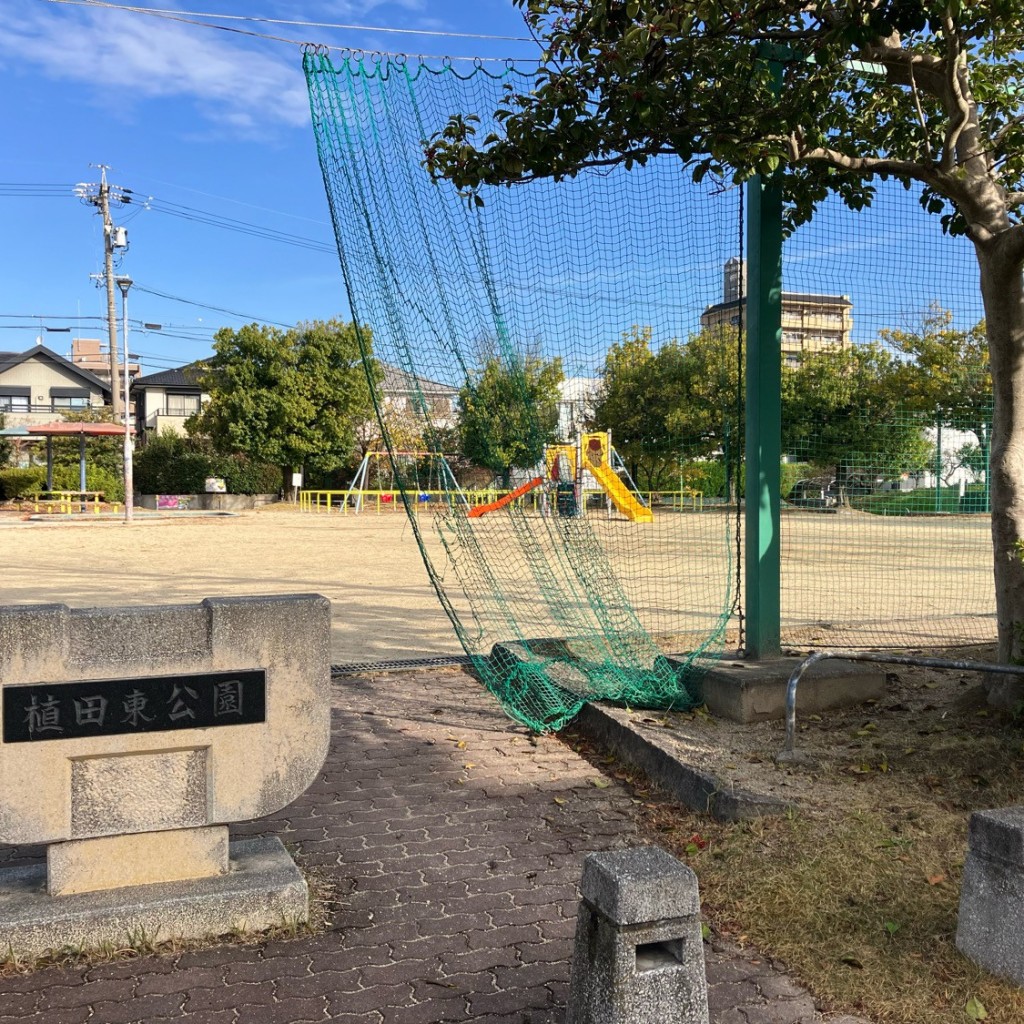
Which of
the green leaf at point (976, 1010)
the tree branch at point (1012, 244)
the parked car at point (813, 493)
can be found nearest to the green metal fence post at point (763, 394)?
the tree branch at point (1012, 244)

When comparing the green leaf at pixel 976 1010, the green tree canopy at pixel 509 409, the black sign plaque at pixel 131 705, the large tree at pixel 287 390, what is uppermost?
the large tree at pixel 287 390

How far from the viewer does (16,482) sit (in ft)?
108

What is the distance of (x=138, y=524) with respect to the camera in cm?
2400

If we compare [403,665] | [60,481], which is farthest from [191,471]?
[403,665]

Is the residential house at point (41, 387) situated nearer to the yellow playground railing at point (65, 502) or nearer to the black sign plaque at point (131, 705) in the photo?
the yellow playground railing at point (65, 502)

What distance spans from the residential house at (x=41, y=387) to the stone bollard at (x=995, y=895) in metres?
47.0

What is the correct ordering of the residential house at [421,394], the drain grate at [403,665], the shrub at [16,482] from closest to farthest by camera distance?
1. the residential house at [421,394]
2. the drain grate at [403,665]
3. the shrub at [16,482]

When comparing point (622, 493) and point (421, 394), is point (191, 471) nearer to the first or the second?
point (622, 493)

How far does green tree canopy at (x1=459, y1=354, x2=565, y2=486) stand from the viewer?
5.34 m

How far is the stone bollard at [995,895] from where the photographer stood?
2.50 meters

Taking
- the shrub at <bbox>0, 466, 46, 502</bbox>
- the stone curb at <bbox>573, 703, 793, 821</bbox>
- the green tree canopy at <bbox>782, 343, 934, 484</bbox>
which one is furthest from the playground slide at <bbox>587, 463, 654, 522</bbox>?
the shrub at <bbox>0, 466, 46, 502</bbox>

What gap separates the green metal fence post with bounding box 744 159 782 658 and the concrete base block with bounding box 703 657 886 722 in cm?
42

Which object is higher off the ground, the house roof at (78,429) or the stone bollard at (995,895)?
the house roof at (78,429)

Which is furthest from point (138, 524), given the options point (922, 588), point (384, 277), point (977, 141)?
point (977, 141)
